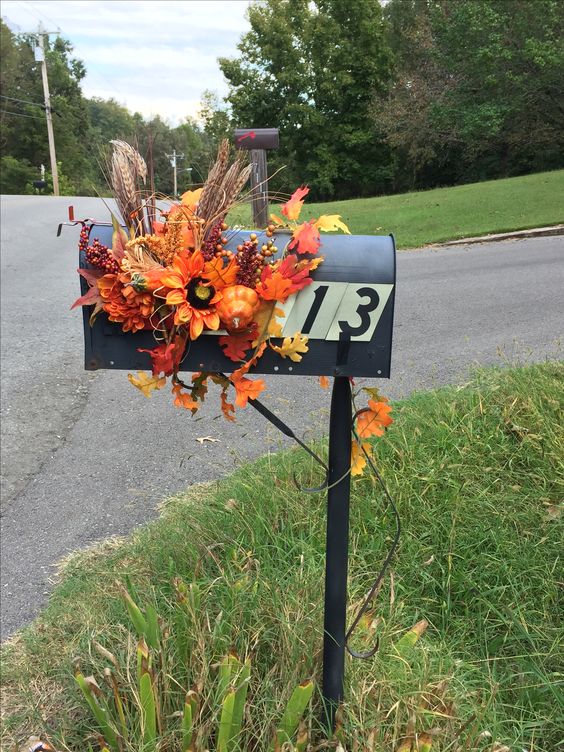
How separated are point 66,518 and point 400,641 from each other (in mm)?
2103

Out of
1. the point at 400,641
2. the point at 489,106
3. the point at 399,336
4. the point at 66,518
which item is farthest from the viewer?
the point at 489,106

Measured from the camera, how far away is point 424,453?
8.90 ft

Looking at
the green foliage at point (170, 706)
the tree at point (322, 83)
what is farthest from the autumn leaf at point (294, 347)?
the tree at point (322, 83)

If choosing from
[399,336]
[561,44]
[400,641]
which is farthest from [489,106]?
[400,641]

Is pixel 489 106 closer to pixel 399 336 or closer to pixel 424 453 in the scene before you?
pixel 399 336

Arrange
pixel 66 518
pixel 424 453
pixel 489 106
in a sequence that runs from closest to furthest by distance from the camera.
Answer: pixel 424 453 → pixel 66 518 → pixel 489 106

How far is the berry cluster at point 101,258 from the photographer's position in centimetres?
136

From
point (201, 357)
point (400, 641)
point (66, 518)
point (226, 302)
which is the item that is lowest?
point (66, 518)

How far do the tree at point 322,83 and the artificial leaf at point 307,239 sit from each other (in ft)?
89.9

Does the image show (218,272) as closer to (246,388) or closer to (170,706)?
(246,388)

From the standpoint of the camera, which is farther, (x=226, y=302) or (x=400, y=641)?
(x=400, y=641)

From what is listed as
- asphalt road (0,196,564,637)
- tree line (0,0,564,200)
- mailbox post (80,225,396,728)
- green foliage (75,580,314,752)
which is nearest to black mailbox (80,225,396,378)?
mailbox post (80,225,396,728)

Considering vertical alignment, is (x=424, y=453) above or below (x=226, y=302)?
below

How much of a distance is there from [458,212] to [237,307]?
12.4m
